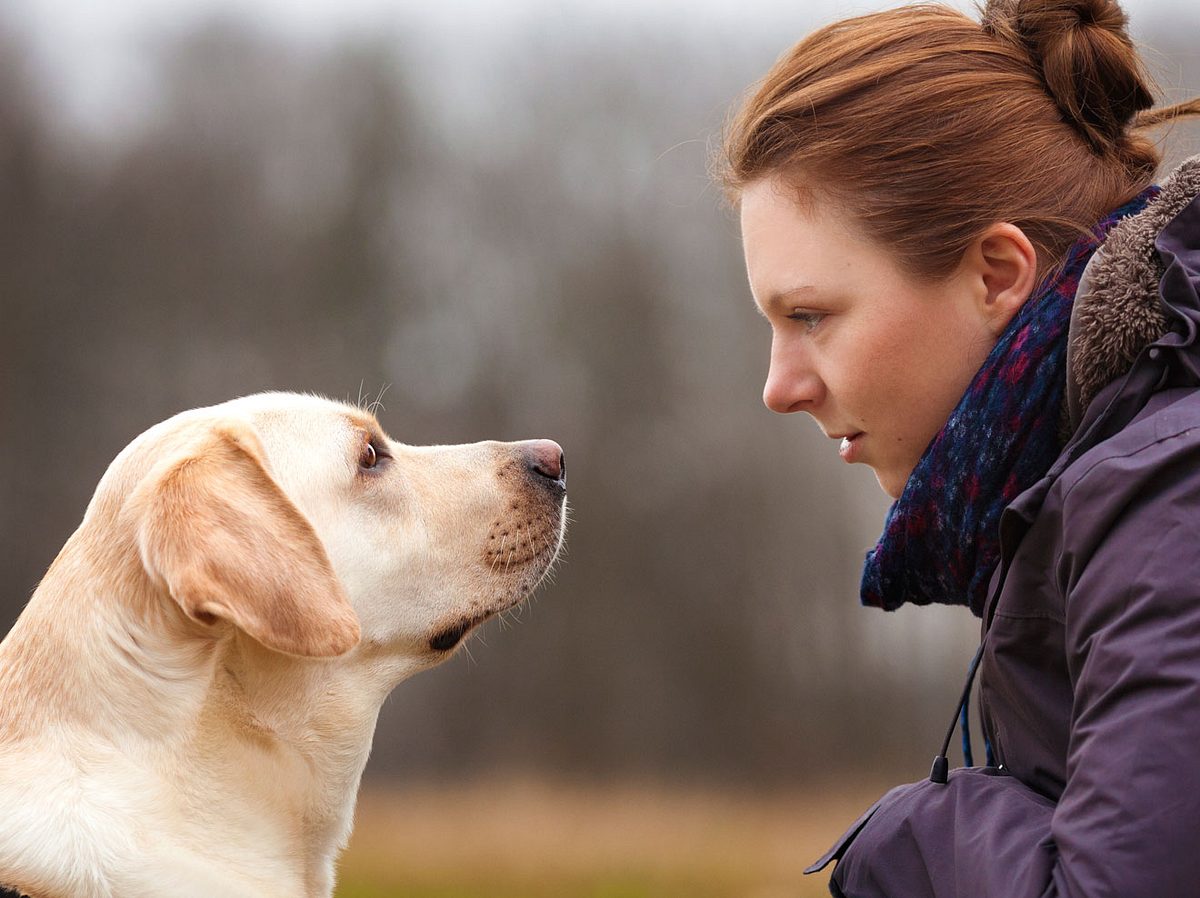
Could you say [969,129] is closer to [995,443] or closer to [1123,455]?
[995,443]

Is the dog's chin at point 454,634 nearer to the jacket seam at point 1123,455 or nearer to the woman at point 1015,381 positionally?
the woman at point 1015,381

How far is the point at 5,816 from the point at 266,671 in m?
0.54

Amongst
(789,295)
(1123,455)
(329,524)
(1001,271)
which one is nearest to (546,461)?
(329,524)

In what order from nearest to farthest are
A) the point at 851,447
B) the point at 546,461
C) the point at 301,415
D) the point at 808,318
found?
1. the point at 808,318
2. the point at 851,447
3. the point at 301,415
4. the point at 546,461

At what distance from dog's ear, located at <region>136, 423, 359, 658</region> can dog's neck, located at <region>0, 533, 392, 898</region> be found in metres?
0.14

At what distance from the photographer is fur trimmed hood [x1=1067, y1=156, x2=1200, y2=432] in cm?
159

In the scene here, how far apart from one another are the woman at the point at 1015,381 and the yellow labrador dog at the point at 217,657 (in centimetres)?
100

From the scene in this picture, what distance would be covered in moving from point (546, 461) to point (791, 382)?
86 cm

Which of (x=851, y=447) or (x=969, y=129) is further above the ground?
(x=969, y=129)

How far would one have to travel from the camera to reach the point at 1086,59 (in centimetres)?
214

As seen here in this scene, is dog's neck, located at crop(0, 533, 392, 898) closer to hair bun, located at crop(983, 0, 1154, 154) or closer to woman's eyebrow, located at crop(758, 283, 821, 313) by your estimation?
woman's eyebrow, located at crop(758, 283, 821, 313)

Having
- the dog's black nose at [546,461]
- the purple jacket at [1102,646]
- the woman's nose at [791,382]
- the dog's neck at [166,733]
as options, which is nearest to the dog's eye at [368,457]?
the dog's black nose at [546,461]

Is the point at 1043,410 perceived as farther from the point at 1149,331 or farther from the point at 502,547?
the point at 502,547

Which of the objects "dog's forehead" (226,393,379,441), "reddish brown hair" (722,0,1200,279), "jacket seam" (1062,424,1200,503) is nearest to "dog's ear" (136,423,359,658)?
"dog's forehead" (226,393,379,441)
